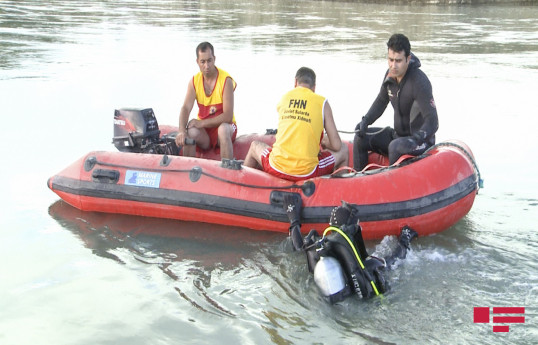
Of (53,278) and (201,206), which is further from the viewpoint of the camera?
(201,206)

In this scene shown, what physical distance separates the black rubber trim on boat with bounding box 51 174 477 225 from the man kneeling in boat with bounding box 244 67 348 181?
0.31 metres

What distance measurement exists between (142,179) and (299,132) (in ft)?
4.39

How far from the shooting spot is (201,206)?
4.91 m

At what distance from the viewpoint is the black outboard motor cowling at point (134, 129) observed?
222 inches

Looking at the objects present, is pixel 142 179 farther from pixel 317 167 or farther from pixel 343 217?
pixel 343 217

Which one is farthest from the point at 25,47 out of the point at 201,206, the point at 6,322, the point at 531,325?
the point at 531,325

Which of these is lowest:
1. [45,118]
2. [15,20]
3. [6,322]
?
[6,322]

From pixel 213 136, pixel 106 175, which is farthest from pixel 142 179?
pixel 213 136

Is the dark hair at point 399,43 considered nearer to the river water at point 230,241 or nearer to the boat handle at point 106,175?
the river water at point 230,241

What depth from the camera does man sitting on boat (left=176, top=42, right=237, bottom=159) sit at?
5500 mm

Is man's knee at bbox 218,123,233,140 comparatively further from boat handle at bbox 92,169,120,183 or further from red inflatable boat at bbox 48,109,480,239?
boat handle at bbox 92,169,120,183

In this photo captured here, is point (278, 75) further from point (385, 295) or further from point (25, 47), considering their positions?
point (385, 295)

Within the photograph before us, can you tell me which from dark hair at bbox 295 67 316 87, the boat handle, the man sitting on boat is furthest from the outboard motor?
dark hair at bbox 295 67 316 87

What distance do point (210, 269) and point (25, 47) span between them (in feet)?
36.0
